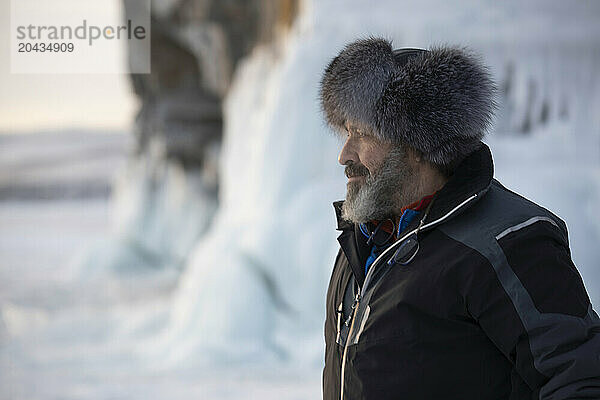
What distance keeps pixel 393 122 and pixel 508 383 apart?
1.30ft

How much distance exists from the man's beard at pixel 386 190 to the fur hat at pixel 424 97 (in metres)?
0.03

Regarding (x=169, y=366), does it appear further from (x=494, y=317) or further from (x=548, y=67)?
(x=494, y=317)

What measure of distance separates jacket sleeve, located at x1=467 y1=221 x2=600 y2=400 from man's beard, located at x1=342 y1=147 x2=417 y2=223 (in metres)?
0.19

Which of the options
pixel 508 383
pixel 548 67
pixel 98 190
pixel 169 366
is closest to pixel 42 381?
pixel 169 366

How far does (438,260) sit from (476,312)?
82 millimetres

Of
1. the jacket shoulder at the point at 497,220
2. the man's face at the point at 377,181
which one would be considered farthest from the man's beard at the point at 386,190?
the jacket shoulder at the point at 497,220

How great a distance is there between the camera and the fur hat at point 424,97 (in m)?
1.02

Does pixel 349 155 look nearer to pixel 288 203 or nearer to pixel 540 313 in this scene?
pixel 540 313

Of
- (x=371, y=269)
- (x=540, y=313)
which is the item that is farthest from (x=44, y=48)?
(x=540, y=313)

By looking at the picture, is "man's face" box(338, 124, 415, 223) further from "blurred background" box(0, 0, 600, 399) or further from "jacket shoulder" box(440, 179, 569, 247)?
"blurred background" box(0, 0, 600, 399)

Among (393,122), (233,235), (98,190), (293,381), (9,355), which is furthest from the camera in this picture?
(98,190)

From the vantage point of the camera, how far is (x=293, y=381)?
3.16 m

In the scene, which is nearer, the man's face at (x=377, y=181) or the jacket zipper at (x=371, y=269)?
the jacket zipper at (x=371, y=269)

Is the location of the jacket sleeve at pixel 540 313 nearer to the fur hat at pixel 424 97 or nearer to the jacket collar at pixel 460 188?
the jacket collar at pixel 460 188
